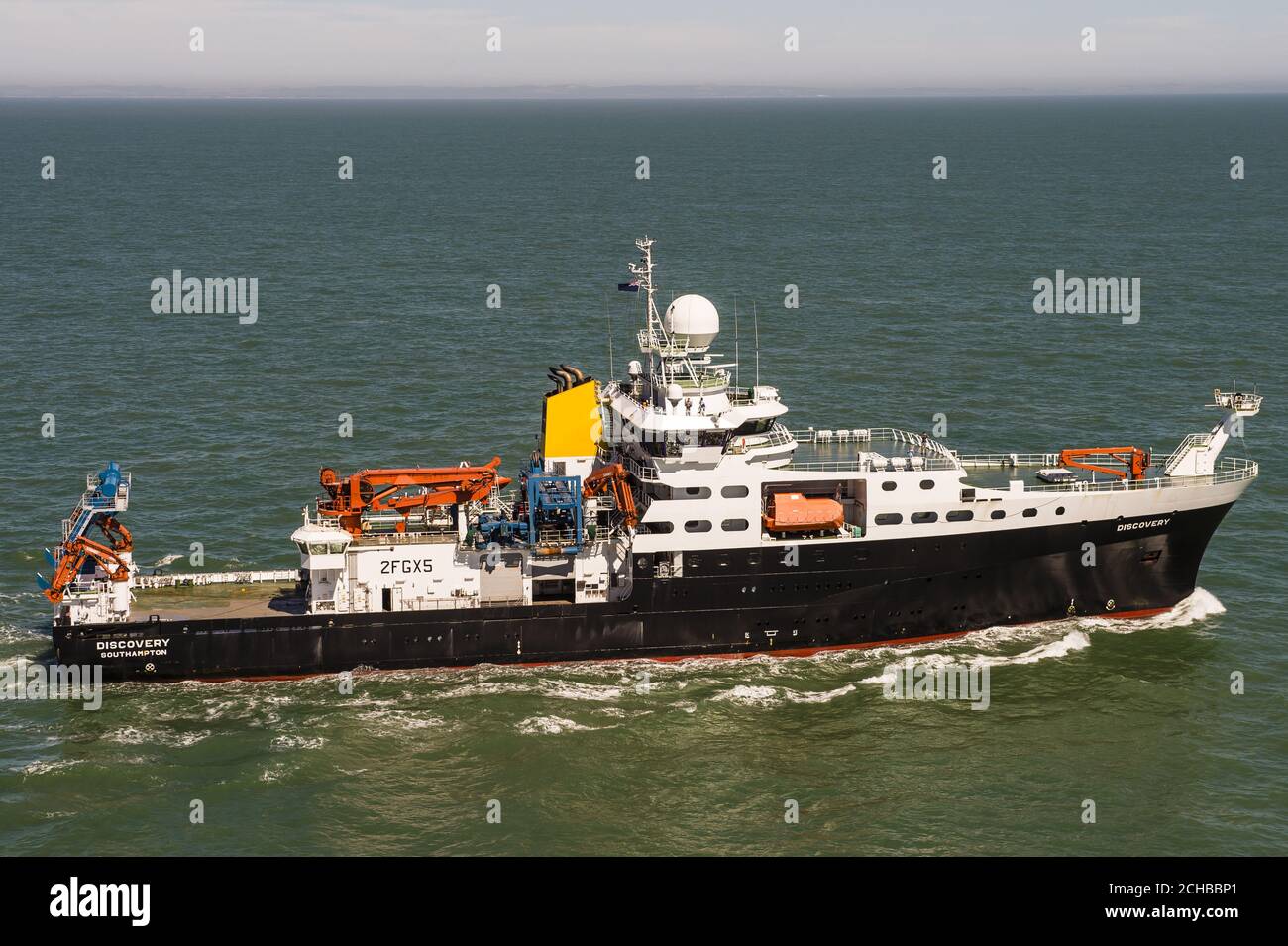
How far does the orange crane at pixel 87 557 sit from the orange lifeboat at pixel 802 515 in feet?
71.1

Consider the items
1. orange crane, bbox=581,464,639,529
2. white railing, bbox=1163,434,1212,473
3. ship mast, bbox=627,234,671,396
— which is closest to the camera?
orange crane, bbox=581,464,639,529

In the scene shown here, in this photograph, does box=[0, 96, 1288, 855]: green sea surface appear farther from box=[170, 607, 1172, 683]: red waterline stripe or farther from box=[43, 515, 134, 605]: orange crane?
box=[43, 515, 134, 605]: orange crane

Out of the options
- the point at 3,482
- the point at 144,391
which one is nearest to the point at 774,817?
the point at 3,482

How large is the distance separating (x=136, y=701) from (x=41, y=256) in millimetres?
85413

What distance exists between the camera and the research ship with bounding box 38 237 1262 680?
46.5 m

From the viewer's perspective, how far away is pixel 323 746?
42.6 m

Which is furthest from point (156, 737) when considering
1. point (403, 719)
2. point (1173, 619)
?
point (1173, 619)

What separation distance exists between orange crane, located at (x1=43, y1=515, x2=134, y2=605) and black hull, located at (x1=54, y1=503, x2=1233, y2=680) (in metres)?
1.49

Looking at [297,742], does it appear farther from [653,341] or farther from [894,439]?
[894,439]

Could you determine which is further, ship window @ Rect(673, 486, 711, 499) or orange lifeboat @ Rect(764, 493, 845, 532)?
orange lifeboat @ Rect(764, 493, 845, 532)

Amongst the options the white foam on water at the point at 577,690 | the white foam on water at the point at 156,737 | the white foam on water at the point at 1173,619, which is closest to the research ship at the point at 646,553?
the white foam on water at the point at 577,690

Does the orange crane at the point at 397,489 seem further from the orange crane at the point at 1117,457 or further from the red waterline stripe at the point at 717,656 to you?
the orange crane at the point at 1117,457

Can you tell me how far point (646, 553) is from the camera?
47.5 meters

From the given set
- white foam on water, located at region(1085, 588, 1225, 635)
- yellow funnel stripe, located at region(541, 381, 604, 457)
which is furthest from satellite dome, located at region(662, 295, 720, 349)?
white foam on water, located at region(1085, 588, 1225, 635)
